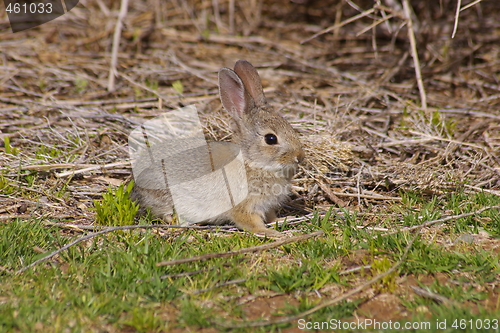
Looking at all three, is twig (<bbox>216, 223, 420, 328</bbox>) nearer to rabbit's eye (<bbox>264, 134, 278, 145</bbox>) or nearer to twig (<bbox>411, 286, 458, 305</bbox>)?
twig (<bbox>411, 286, 458, 305</bbox>)

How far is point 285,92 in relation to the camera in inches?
287

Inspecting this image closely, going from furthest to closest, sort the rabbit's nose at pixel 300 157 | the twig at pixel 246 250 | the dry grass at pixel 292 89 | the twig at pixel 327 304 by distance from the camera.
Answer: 1. the dry grass at pixel 292 89
2. the rabbit's nose at pixel 300 157
3. the twig at pixel 246 250
4. the twig at pixel 327 304

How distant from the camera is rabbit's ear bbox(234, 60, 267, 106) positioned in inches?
200

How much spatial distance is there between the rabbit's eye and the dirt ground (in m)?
0.84

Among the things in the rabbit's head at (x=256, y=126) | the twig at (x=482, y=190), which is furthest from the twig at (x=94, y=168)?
the twig at (x=482, y=190)

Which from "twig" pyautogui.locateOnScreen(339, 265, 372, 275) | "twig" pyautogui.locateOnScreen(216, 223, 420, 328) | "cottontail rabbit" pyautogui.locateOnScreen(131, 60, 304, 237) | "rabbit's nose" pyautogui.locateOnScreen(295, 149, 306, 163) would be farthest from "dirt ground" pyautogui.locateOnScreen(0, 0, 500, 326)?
"rabbit's nose" pyautogui.locateOnScreen(295, 149, 306, 163)

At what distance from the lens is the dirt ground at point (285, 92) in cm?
532

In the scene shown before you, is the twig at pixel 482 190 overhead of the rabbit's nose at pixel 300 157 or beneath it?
beneath

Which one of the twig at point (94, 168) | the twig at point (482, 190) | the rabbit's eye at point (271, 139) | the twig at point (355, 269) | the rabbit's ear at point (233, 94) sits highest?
the rabbit's ear at point (233, 94)

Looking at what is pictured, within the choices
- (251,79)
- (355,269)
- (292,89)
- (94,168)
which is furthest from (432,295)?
(292,89)

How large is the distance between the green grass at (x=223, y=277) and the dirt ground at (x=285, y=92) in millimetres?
368

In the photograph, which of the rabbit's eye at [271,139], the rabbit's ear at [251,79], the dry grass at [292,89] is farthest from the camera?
the dry grass at [292,89]

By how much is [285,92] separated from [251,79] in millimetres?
2239

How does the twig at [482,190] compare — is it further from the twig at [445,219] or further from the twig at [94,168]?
the twig at [94,168]
